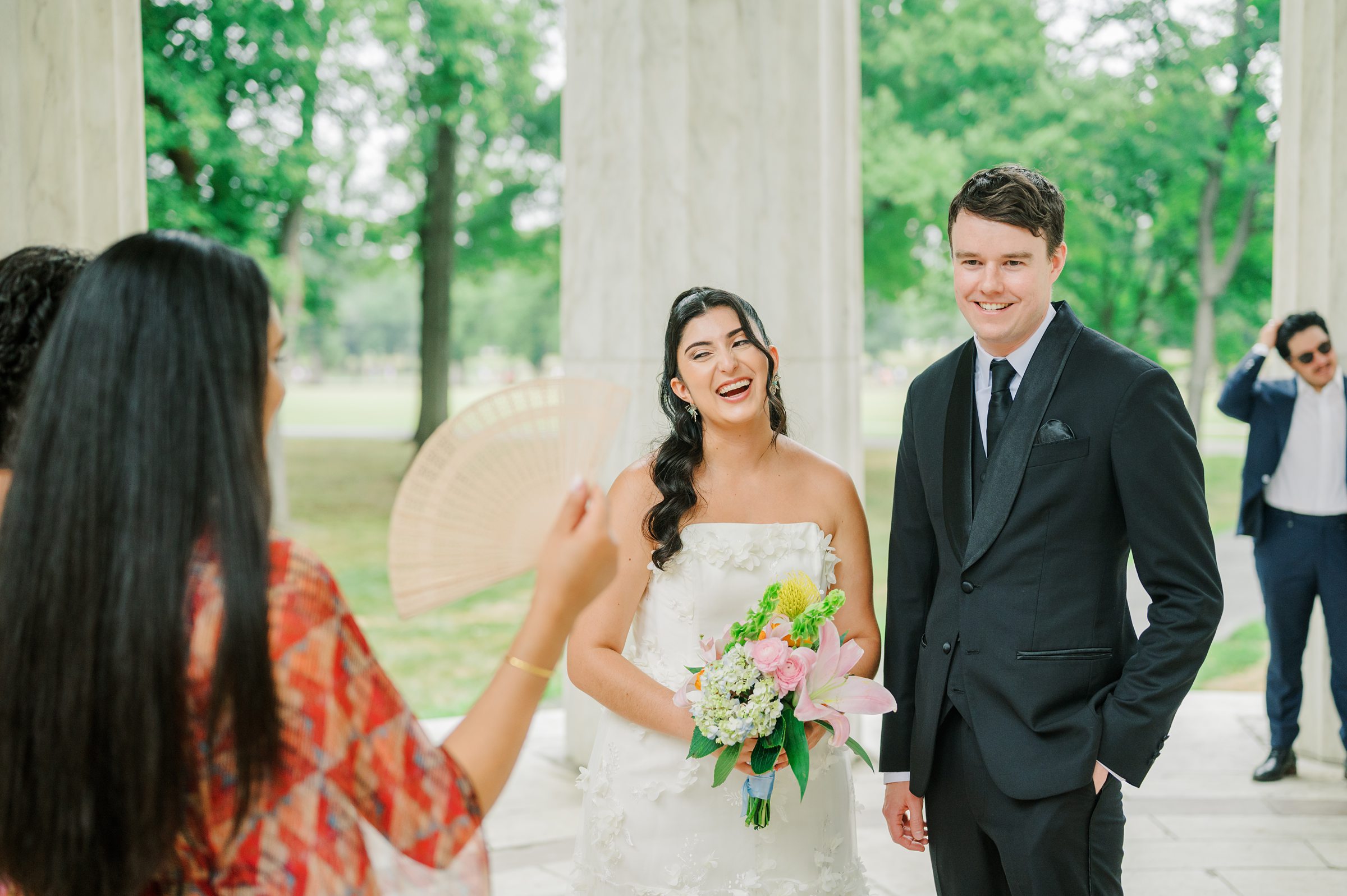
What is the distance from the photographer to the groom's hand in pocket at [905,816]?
260 centimetres

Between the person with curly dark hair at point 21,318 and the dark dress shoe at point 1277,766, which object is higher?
the person with curly dark hair at point 21,318

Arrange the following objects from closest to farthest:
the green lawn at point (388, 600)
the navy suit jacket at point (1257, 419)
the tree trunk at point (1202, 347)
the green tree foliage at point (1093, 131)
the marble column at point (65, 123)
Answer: the marble column at point (65, 123) < the navy suit jacket at point (1257, 419) < the green lawn at point (388, 600) < the green tree foliage at point (1093, 131) < the tree trunk at point (1202, 347)

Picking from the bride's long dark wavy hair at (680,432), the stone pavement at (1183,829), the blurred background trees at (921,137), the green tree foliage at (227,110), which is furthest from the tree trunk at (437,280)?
the bride's long dark wavy hair at (680,432)

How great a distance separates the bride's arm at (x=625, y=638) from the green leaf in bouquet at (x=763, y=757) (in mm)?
264

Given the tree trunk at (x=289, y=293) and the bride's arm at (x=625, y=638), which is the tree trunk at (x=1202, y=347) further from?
the bride's arm at (x=625, y=638)

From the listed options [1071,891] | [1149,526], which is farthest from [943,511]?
[1071,891]

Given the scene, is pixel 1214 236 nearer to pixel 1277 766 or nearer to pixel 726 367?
pixel 1277 766

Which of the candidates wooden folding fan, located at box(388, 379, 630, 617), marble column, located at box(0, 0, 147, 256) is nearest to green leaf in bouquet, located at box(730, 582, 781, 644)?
wooden folding fan, located at box(388, 379, 630, 617)

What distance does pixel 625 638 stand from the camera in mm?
2875

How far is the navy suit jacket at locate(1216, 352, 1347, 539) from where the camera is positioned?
539 cm

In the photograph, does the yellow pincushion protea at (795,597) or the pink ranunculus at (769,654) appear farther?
the yellow pincushion protea at (795,597)

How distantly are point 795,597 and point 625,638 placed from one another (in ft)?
1.95

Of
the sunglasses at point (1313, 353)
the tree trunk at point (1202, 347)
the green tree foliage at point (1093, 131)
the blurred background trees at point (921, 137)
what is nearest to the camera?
the sunglasses at point (1313, 353)

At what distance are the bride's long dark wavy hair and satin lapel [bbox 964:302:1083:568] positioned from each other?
2.20ft
